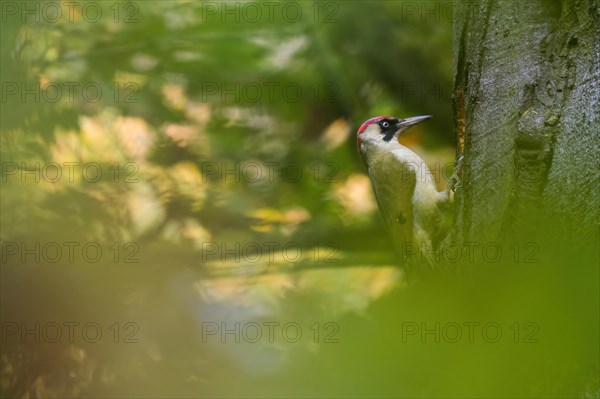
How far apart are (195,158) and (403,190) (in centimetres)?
106

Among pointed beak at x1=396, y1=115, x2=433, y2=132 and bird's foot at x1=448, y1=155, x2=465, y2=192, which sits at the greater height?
bird's foot at x1=448, y1=155, x2=465, y2=192

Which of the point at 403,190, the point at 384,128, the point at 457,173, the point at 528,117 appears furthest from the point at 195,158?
the point at 528,117

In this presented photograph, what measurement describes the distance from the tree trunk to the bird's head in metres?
1.45

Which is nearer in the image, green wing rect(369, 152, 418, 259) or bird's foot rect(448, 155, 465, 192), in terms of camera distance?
bird's foot rect(448, 155, 465, 192)

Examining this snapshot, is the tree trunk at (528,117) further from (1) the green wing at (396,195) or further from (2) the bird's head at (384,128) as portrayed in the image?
(2) the bird's head at (384,128)

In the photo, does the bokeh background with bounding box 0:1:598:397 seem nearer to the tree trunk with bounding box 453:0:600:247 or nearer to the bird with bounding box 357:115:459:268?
the bird with bounding box 357:115:459:268

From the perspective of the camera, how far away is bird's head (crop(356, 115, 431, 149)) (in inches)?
137

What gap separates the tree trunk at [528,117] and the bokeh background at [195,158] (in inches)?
22.7

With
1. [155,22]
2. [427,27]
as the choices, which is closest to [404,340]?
[155,22]

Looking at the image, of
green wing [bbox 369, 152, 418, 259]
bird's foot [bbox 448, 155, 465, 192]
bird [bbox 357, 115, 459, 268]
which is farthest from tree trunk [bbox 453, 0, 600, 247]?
green wing [bbox 369, 152, 418, 259]

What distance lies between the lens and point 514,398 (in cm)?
77

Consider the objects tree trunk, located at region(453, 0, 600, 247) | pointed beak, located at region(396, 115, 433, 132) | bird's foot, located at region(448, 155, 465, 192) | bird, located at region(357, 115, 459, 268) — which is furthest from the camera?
pointed beak, located at region(396, 115, 433, 132)

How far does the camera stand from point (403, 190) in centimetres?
324

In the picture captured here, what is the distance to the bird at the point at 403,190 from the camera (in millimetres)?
3004
